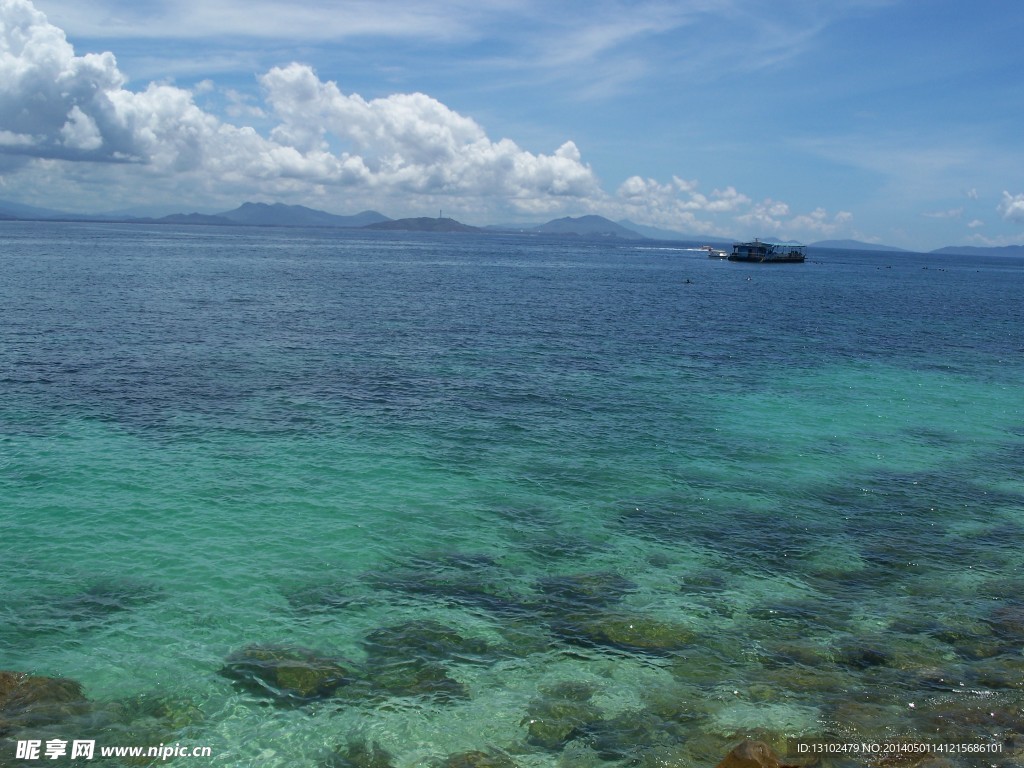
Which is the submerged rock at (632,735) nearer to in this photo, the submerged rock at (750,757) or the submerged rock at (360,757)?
the submerged rock at (750,757)

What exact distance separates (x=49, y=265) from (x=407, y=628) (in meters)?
132

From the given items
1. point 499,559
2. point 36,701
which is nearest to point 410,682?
point 499,559

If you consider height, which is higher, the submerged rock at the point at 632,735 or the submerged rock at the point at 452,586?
the submerged rock at the point at 452,586

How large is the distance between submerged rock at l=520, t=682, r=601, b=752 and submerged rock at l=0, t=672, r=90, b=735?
1042 centimetres

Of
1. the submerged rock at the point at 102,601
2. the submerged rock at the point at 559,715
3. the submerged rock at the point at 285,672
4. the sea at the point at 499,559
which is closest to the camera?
the submerged rock at the point at 559,715

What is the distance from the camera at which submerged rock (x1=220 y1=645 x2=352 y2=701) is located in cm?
1773

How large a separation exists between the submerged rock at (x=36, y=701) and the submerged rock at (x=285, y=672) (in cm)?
326

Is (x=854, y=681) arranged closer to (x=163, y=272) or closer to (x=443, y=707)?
(x=443, y=707)

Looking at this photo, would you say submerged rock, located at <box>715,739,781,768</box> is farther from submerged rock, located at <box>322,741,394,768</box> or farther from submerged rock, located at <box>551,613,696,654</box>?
submerged rock, located at <box>322,741,394,768</box>

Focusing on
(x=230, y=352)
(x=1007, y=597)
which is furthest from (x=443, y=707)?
(x=230, y=352)

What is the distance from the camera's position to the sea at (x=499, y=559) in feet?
54.9

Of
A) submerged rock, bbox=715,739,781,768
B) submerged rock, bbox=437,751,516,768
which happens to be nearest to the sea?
submerged rock, bbox=437,751,516,768

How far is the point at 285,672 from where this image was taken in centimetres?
1838

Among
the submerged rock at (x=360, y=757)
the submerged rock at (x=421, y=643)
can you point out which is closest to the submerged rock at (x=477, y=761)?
the submerged rock at (x=360, y=757)
